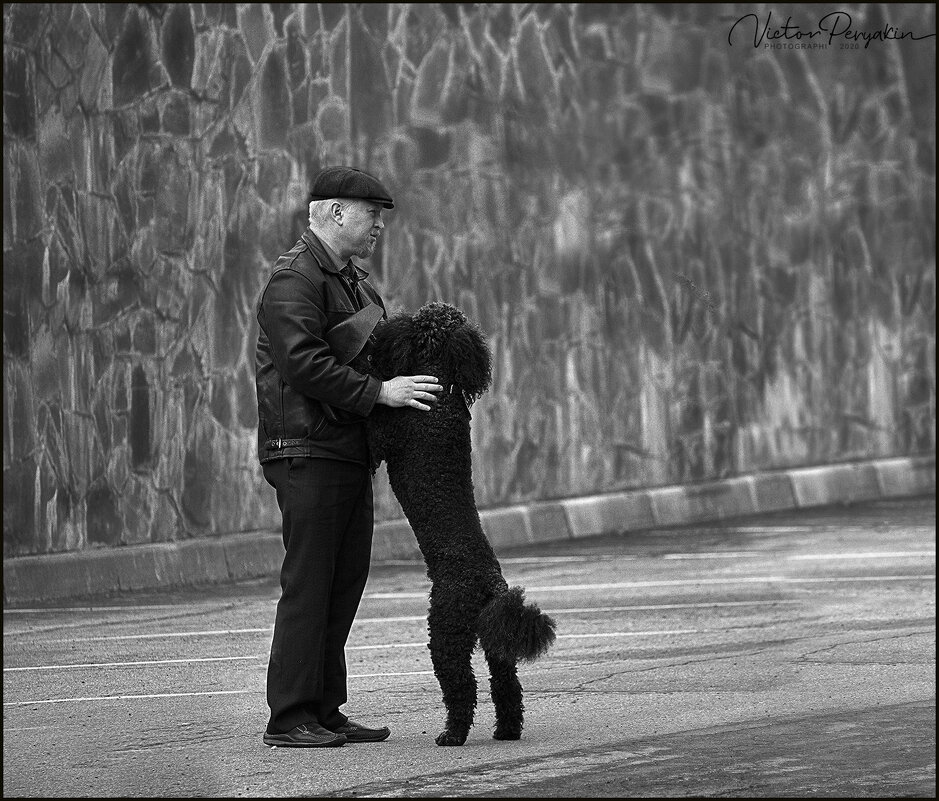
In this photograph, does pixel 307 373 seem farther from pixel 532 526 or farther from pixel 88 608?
pixel 532 526

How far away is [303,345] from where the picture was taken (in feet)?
22.6

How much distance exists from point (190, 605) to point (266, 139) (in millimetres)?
3372

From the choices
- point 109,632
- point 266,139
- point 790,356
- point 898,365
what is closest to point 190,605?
point 109,632

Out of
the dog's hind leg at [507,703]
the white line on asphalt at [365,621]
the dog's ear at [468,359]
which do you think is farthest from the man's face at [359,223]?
the white line on asphalt at [365,621]

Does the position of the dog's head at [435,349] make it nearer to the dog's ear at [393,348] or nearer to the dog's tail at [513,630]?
the dog's ear at [393,348]

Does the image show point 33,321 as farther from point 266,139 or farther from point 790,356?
point 790,356

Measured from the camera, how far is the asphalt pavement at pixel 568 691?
6.32 m

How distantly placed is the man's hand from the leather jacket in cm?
4

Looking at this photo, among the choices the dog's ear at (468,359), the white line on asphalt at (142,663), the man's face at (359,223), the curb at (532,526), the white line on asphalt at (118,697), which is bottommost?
the white line on asphalt at (118,697)

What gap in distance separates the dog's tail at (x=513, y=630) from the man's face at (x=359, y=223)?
4.57ft

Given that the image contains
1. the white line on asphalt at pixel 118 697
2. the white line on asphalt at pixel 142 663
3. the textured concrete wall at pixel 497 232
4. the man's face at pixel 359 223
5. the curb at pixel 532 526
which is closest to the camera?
the man's face at pixel 359 223

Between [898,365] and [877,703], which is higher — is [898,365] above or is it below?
above

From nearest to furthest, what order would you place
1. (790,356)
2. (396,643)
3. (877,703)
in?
(877,703)
(396,643)
(790,356)

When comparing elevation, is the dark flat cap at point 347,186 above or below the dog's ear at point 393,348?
above
